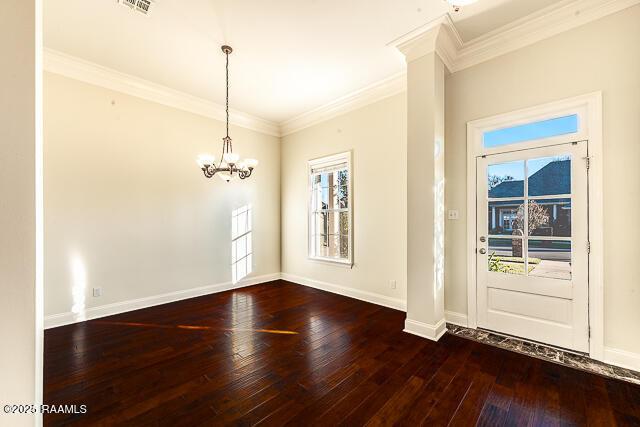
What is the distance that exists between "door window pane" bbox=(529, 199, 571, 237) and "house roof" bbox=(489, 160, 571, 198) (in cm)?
10

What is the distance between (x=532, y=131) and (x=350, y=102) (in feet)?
8.14

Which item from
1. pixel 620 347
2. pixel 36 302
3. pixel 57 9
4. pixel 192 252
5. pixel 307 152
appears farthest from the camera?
pixel 307 152

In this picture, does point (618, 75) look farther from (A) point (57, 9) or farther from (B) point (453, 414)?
(A) point (57, 9)

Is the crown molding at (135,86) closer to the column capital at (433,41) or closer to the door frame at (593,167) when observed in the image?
the column capital at (433,41)

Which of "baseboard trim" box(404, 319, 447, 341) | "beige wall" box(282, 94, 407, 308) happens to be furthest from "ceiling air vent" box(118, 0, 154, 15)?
"baseboard trim" box(404, 319, 447, 341)

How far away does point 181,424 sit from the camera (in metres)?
1.66

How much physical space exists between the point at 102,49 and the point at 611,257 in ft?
18.4

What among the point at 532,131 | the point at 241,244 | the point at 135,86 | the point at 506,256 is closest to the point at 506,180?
the point at 532,131

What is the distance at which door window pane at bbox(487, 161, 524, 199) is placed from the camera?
2764mm

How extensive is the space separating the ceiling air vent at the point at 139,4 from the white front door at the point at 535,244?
12.1ft

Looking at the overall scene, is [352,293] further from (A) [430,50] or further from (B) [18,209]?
(B) [18,209]

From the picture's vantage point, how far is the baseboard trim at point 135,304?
314cm

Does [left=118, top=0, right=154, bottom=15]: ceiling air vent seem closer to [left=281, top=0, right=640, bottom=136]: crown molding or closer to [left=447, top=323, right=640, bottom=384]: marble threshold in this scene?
[left=281, top=0, right=640, bottom=136]: crown molding

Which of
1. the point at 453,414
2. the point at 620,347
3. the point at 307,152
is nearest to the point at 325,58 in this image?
the point at 307,152
